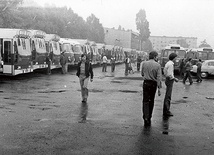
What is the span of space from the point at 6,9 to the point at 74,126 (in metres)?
41.3

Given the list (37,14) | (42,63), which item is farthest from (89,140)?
(37,14)

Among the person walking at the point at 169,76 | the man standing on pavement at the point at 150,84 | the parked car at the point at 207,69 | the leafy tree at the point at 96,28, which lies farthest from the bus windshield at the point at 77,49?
the leafy tree at the point at 96,28

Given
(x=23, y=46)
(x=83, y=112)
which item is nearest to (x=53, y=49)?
(x=23, y=46)

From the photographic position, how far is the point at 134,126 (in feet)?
26.2

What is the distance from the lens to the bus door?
62.1 feet

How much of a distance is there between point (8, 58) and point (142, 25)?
295 ft

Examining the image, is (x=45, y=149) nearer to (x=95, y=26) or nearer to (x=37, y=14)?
(x=37, y=14)

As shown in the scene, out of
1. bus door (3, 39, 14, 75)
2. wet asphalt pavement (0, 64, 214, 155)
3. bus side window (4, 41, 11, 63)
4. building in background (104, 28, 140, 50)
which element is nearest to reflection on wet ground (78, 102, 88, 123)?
wet asphalt pavement (0, 64, 214, 155)

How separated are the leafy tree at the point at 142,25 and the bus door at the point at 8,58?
88.7 m

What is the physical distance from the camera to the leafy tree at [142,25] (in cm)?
10544

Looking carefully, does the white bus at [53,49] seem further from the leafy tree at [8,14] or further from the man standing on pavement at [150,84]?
the man standing on pavement at [150,84]

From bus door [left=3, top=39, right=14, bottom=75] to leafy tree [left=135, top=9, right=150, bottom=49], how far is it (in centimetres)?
8866

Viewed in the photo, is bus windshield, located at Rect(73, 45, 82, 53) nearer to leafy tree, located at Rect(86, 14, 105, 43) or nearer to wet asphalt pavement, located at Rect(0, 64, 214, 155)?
wet asphalt pavement, located at Rect(0, 64, 214, 155)

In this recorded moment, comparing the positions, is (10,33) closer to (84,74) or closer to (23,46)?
(23,46)
